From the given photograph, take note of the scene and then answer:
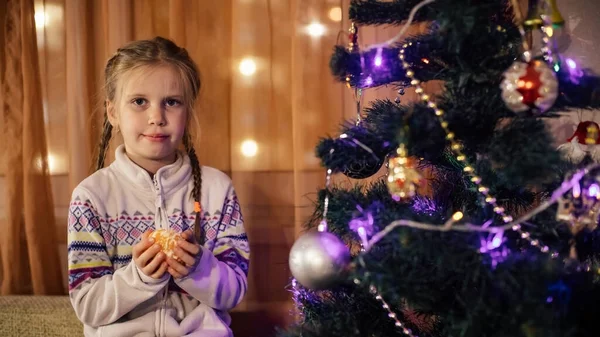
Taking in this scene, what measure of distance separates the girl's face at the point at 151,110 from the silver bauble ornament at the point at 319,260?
21.2 inches

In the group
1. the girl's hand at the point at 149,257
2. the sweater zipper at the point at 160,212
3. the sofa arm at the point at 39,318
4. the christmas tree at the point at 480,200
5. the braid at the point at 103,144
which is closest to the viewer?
the christmas tree at the point at 480,200

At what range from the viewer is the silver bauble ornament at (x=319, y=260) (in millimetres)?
772

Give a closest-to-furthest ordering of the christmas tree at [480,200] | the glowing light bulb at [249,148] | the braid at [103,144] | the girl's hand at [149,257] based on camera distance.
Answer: the christmas tree at [480,200], the girl's hand at [149,257], the braid at [103,144], the glowing light bulb at [249,148]

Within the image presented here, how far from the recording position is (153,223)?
1.20 metres

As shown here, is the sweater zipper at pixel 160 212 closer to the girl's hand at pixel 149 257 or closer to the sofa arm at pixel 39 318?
the girl's hand at pixel 149 257

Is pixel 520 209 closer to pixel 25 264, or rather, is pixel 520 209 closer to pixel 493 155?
pixel 493 155

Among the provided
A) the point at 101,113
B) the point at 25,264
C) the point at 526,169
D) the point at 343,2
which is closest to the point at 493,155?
the point at 526,169

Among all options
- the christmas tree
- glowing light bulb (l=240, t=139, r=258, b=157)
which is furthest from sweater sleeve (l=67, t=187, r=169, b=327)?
glowing light bulb (l=240, t=139, r=258, b=157)

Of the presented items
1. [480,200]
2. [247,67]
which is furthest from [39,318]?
[480,200]

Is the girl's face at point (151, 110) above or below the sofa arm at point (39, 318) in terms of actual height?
above

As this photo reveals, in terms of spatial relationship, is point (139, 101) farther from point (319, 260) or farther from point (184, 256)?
point (319, 260)

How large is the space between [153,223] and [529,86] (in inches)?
31.7

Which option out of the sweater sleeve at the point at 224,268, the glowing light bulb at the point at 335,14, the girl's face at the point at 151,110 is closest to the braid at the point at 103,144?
the girl's face at the point at 151,110

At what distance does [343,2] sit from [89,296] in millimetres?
957
